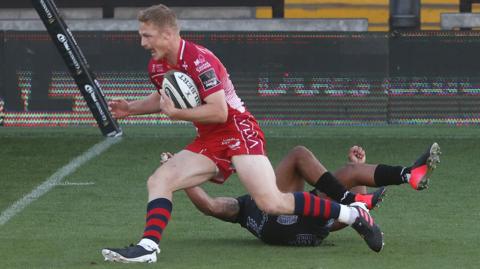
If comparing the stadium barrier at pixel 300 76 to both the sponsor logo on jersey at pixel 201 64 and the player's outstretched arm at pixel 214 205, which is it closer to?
the player's outstretched arm at pixel 214 205

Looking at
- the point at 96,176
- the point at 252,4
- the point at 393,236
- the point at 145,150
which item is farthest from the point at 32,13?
the point at 393,236

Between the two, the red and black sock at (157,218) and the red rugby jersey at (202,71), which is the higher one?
the red rugby jersey at (202,71)

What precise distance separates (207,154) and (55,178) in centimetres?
433

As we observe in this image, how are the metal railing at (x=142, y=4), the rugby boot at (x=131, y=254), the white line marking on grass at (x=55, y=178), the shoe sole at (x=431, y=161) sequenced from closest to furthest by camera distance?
the rugby boot at (x=131, y=254), the shoe sole at (x=431, y=161), the white line marking on grass at (x=55, y=178), the metal railing at (x=142, y=4)

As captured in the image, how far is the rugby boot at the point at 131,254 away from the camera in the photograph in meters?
8.42

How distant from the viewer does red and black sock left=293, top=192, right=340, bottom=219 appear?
883 cm

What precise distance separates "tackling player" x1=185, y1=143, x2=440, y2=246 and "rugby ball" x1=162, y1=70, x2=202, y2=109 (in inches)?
29.9

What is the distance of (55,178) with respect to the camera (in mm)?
12945

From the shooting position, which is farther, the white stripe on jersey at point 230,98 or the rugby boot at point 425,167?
the rugby boot at point 425,167

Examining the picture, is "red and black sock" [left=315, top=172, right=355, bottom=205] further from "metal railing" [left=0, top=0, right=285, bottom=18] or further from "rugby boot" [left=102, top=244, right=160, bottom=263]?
"metal railing" [left=0, top=0, right=285, bottom=18]

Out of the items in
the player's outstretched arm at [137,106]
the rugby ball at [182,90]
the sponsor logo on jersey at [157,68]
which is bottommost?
the player's outstretched arm at [137,106]

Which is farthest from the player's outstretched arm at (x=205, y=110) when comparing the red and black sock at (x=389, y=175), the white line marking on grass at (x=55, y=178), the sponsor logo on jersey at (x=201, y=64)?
the white line marking on grass at (x=55, y=178)

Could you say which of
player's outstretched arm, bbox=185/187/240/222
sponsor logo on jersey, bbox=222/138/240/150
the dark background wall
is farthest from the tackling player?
the dark background wall

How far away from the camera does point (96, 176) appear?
13047 millimetres
